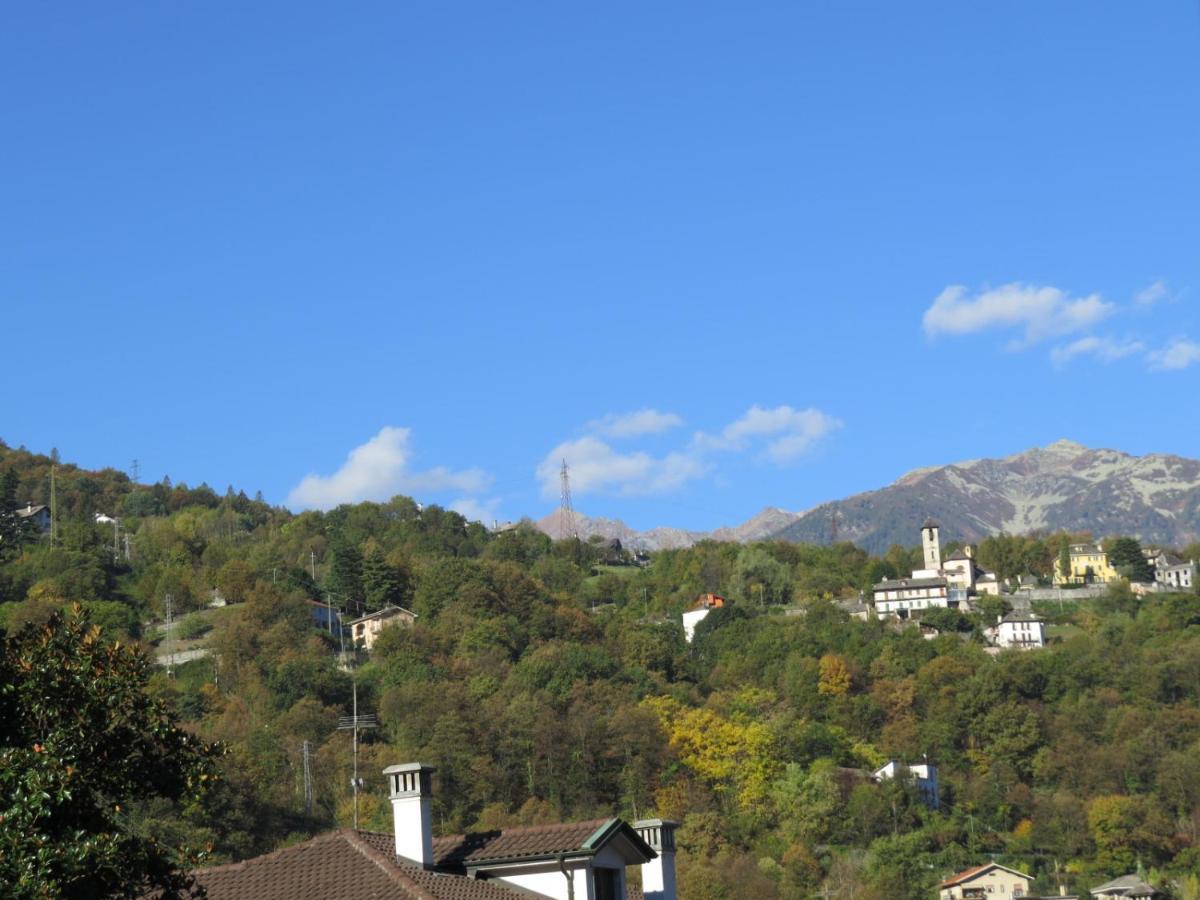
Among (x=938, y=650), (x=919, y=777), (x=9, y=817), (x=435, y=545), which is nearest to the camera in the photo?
(x=9, y=817)

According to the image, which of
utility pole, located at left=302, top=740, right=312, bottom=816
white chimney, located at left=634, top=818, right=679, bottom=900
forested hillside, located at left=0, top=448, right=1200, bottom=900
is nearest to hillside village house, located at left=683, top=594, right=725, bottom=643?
forested hillside, located at left=0, top=448, right=1200, bottom=900

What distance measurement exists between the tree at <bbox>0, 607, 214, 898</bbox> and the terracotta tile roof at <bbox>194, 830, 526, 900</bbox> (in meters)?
3.53

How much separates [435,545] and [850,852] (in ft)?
293

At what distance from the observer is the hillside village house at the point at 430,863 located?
21.1 m

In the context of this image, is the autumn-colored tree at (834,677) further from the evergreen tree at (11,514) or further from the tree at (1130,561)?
the tree at (1130,561)

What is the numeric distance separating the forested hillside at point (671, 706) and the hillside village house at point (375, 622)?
1.80m

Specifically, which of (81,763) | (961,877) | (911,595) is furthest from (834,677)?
(81,763)

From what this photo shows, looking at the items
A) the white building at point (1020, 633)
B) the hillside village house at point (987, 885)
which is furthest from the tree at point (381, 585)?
the hillside village house at point (987, 885)

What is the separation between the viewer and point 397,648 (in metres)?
139

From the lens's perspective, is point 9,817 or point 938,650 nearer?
point 9,817

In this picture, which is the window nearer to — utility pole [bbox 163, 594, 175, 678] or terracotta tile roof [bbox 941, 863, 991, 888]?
terracotta tile roof [bbox 941, 863, 991, 888]

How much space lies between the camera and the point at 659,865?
2502cm

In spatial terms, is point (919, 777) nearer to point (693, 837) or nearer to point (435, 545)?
point (693, 837)

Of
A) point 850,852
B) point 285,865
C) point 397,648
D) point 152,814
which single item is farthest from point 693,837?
point 285,865
